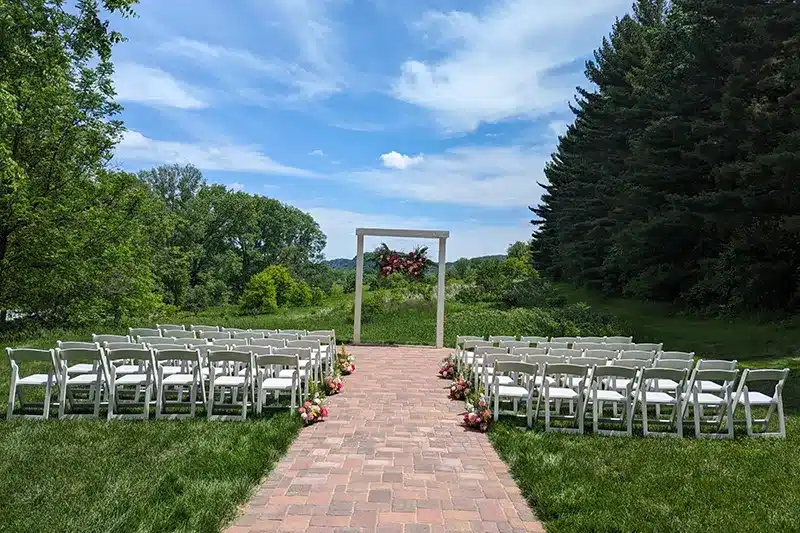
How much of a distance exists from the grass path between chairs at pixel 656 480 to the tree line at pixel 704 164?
1220cm

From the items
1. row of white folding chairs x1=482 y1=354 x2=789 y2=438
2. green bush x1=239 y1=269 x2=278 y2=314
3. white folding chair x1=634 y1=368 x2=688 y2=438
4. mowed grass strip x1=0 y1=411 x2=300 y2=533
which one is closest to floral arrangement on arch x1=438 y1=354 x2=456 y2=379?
row of white folding chairs x1=482 y1=354 x2=789 y2=438

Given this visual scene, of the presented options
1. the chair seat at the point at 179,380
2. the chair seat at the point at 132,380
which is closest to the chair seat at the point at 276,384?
the chair seat at the point at 179,380

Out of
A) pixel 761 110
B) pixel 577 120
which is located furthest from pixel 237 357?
pixel 577 120

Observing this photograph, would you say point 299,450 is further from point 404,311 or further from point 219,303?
point 219,303

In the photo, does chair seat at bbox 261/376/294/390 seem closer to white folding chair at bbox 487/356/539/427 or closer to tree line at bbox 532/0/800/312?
white folding chair at bbox 487/356/539/427

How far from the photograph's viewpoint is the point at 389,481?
14.8ft

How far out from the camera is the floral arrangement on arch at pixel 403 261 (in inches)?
773

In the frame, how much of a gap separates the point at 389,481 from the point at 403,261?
50.4ft

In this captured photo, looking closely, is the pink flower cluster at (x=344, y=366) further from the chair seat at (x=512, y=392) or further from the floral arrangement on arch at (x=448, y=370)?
the chair seat at (x=512, y=392)

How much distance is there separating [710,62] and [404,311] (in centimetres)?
1448

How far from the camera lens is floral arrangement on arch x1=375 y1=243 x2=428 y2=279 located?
1962 cm

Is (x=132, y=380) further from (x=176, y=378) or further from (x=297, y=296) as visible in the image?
(x=297, y=296)

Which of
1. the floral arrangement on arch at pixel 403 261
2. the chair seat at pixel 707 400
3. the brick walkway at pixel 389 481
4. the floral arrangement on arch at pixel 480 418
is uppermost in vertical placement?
the floral arrangement on arch at pixel 403 261

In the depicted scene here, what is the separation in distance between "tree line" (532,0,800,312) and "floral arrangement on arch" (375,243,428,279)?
28.4 feet
